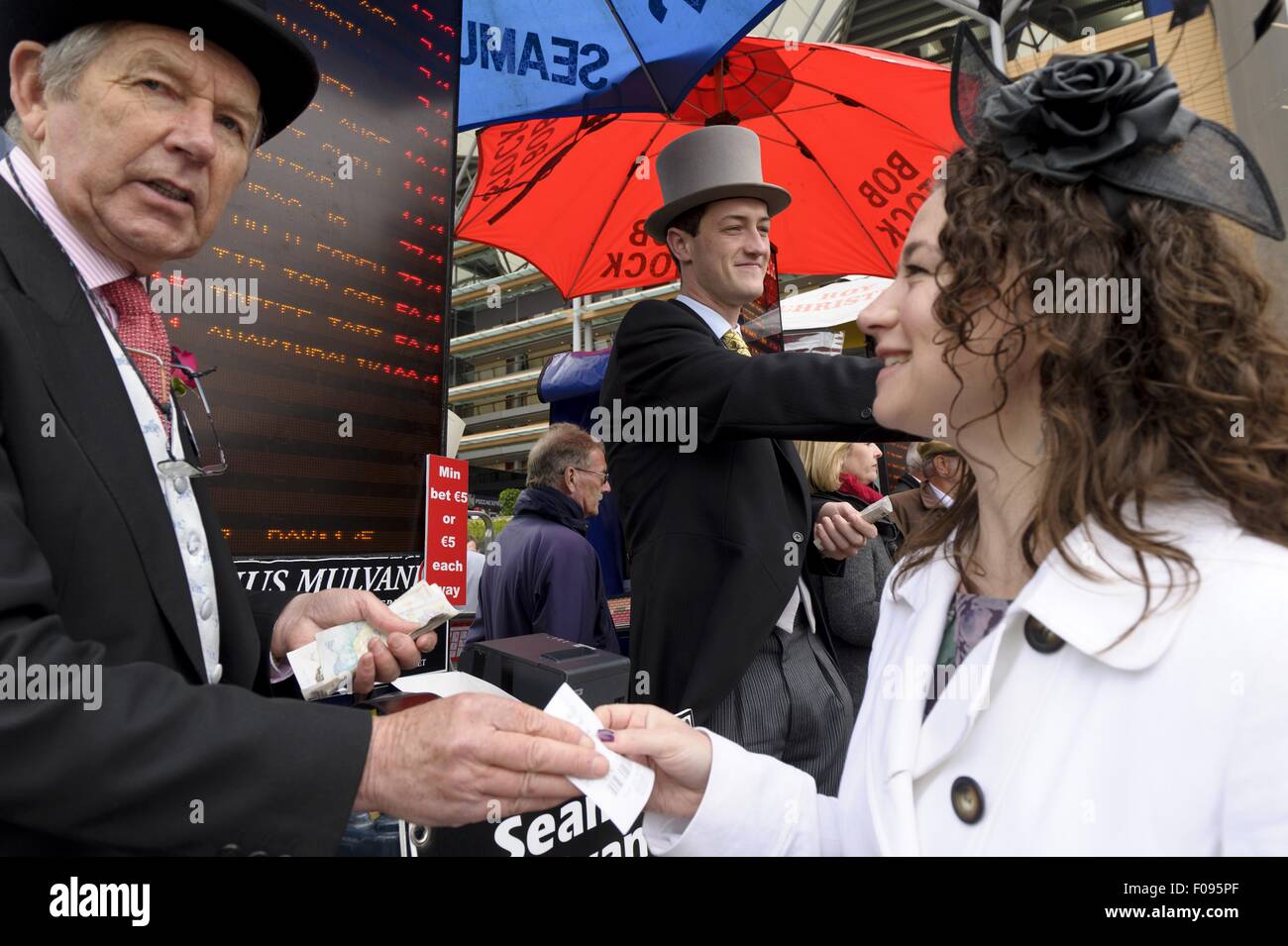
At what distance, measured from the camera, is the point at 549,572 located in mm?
4695

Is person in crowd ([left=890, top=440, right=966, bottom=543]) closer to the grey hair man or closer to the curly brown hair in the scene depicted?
the grey hair man

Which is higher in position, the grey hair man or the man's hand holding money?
the grey hair man

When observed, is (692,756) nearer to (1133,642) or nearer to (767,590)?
(1133,642)

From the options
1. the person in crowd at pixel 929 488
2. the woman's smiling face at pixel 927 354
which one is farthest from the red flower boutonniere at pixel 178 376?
the person in crowd at pixel 929 488

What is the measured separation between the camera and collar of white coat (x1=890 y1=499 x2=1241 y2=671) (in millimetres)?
1054

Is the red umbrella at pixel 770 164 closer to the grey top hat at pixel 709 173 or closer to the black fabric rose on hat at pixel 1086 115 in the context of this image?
the grey top hat at pixel 709 173

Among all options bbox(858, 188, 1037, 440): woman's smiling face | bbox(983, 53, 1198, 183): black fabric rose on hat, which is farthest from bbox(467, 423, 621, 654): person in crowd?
bbox(983, 53, 1198, 183): black fabric rose on hat

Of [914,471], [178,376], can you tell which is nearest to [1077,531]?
[178,376]

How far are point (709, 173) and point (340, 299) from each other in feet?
4.99

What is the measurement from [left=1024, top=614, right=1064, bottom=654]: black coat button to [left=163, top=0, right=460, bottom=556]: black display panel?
242cm

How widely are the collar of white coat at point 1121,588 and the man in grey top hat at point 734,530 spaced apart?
3.07 ft

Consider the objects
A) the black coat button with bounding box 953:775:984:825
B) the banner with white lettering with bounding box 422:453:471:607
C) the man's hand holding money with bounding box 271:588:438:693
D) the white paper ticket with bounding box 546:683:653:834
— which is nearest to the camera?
the black coat button with bounding box 953:775:984:825
